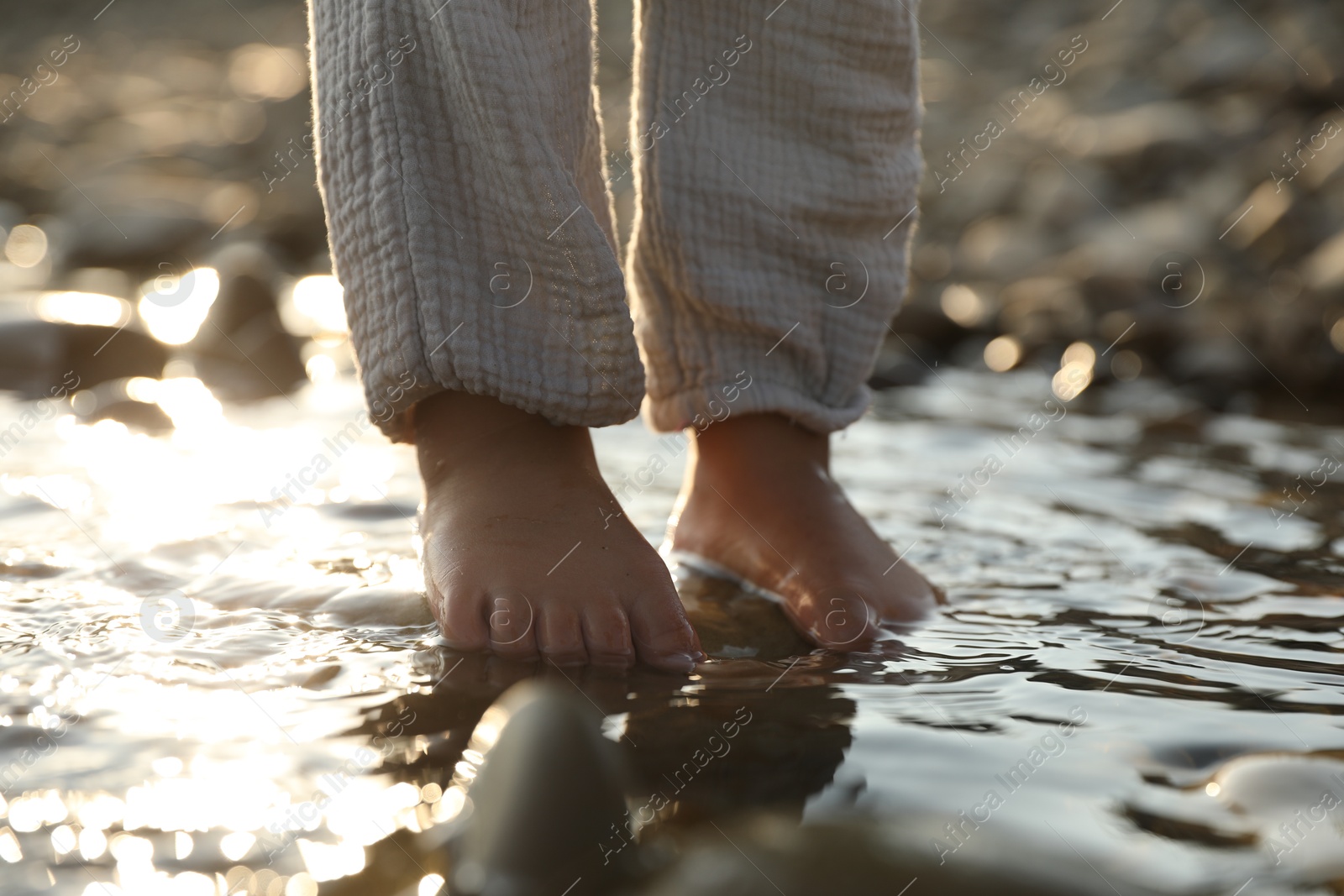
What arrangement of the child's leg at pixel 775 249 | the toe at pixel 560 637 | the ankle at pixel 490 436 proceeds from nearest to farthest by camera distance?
the toe at pixel 560 637, the ankle at pixel 490 436, the child's leg at pixel 775 249

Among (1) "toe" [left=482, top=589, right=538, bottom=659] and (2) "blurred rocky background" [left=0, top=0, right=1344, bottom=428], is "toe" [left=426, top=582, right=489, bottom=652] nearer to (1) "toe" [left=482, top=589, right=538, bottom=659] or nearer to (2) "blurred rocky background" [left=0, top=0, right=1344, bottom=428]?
(1) "toe" [left=482, top=589, right=538, bottom=659]

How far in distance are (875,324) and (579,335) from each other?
403 mm

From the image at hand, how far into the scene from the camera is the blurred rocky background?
254cm

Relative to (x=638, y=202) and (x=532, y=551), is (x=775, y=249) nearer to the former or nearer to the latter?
(x=638, y=202)

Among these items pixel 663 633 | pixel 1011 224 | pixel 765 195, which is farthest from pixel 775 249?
pixel 1011 224

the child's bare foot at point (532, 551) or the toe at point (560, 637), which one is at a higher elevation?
the child's bare foot at point (532, 551)

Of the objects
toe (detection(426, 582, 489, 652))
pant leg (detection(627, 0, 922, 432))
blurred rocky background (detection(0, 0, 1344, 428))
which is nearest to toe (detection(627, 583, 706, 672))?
toe (detection(426, 582, 489, 652))

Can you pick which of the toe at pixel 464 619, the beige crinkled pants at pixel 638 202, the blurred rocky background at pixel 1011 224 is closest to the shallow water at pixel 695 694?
the toe at pixel 464 619

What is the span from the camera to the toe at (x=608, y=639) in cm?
99

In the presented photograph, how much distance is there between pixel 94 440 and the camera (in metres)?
1.73

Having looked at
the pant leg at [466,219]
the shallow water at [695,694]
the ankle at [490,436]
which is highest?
the pant leg at [466,219]

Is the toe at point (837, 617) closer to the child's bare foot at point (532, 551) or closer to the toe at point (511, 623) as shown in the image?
the child's bare foot at point (532, 551)

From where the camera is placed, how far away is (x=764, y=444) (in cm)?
130

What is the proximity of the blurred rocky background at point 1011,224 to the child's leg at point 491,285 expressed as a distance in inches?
40.9
